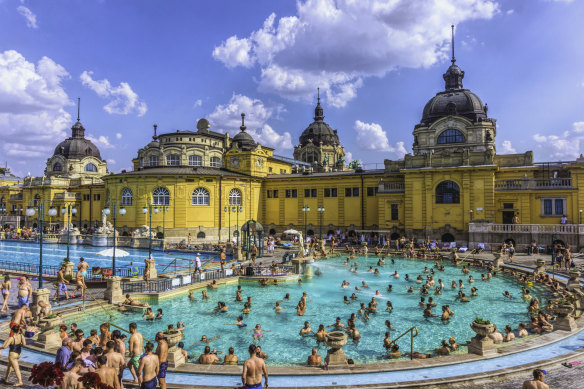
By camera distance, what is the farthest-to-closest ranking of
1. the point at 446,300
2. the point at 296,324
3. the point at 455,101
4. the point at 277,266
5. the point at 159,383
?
the point at 455,101
the point at 277,266
the point at 446,300
the point at 296,324
the point at 159,383

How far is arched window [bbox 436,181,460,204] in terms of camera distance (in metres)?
38.1

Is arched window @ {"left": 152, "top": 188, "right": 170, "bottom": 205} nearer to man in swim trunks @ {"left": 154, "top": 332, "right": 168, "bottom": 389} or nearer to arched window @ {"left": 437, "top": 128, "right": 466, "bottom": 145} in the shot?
arched window @ {"left": 437, "top": 128, "right": 466, "bottom": 145}

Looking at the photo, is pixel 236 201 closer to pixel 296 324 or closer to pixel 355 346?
pixel 296 324

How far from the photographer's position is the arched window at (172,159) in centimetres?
5225

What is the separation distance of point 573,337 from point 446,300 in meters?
7.87

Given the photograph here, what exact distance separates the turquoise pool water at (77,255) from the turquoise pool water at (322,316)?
1346 centimetres

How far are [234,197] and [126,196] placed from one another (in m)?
13.6

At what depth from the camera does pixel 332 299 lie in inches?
846

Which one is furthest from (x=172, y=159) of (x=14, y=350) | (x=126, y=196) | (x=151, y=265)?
(x=14, y=350)

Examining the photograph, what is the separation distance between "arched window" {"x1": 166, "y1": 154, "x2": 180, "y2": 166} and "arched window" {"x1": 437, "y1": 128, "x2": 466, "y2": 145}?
33.9 m

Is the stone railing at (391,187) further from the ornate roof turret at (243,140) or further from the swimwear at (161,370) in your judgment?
the swimwear at (161,370)

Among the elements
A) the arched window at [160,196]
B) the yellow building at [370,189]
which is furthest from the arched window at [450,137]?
the arched window at [160,196]

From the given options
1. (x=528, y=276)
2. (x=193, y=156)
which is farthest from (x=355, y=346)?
(x=193, y=156)

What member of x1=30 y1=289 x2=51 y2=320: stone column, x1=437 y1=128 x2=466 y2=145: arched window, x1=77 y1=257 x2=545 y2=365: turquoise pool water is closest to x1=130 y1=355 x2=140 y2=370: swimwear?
x1=77 y1=257 x2=545 y2=365: turquoise pool water
